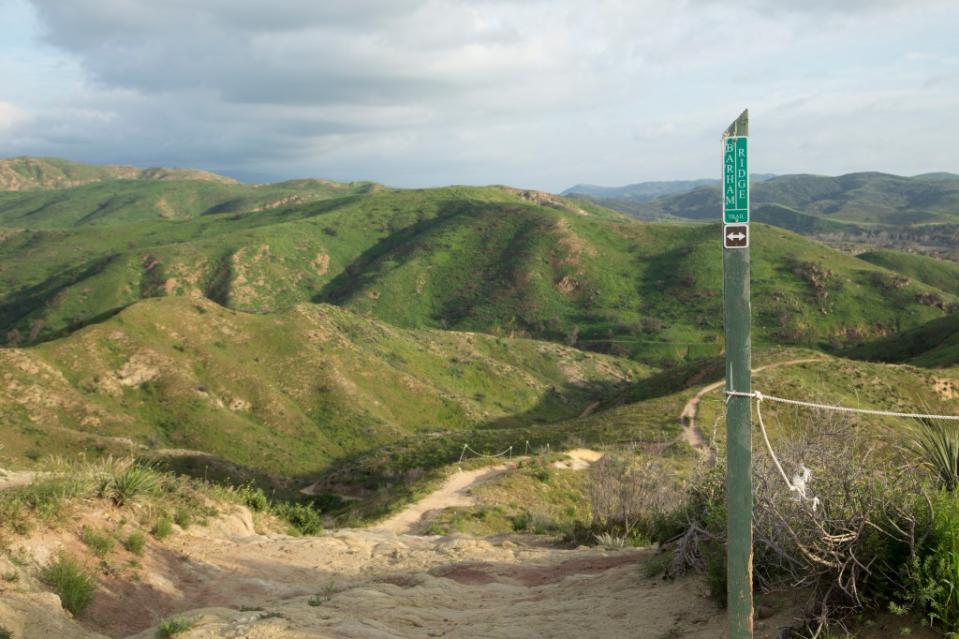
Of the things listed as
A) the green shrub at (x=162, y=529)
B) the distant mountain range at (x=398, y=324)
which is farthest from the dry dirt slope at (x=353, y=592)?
the distant mountain range at (x=398, y=324)

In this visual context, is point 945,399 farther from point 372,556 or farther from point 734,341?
point 734,341

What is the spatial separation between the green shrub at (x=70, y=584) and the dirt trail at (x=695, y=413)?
21976mm

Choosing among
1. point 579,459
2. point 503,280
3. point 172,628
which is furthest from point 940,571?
point 503,280

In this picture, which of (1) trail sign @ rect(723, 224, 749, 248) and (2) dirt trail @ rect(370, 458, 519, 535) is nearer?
(1) trail sign @ rect(723, 224, 749, 248)

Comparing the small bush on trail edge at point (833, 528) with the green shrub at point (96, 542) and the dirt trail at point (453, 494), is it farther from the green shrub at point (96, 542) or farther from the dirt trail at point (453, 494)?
the dirt trail at point (453, 494)

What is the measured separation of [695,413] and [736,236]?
35.9 metres

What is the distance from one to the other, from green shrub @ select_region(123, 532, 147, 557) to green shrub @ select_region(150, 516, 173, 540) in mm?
678

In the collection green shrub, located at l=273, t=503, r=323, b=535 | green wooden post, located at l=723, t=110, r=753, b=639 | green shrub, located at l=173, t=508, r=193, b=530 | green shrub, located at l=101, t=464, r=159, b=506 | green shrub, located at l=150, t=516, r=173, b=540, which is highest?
green wooden post, located at l=723, t=110, r=753, b=639

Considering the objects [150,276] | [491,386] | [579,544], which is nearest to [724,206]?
[579,544]

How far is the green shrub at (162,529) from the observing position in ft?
34.7

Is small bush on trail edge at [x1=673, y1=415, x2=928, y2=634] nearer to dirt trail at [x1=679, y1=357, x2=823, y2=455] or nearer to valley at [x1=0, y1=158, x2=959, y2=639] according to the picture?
valley at [x1=0, y1=158, x2=959, y2=639]

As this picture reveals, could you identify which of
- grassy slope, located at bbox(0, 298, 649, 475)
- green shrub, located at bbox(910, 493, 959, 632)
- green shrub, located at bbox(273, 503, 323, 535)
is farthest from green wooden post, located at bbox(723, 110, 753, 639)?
grassy slope, located at bbox(0, 298, 649, 475)

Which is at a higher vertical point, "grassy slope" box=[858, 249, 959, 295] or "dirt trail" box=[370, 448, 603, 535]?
"grassy slope" box=[858, 249, 959, 295]

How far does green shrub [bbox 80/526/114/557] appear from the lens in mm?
9109
